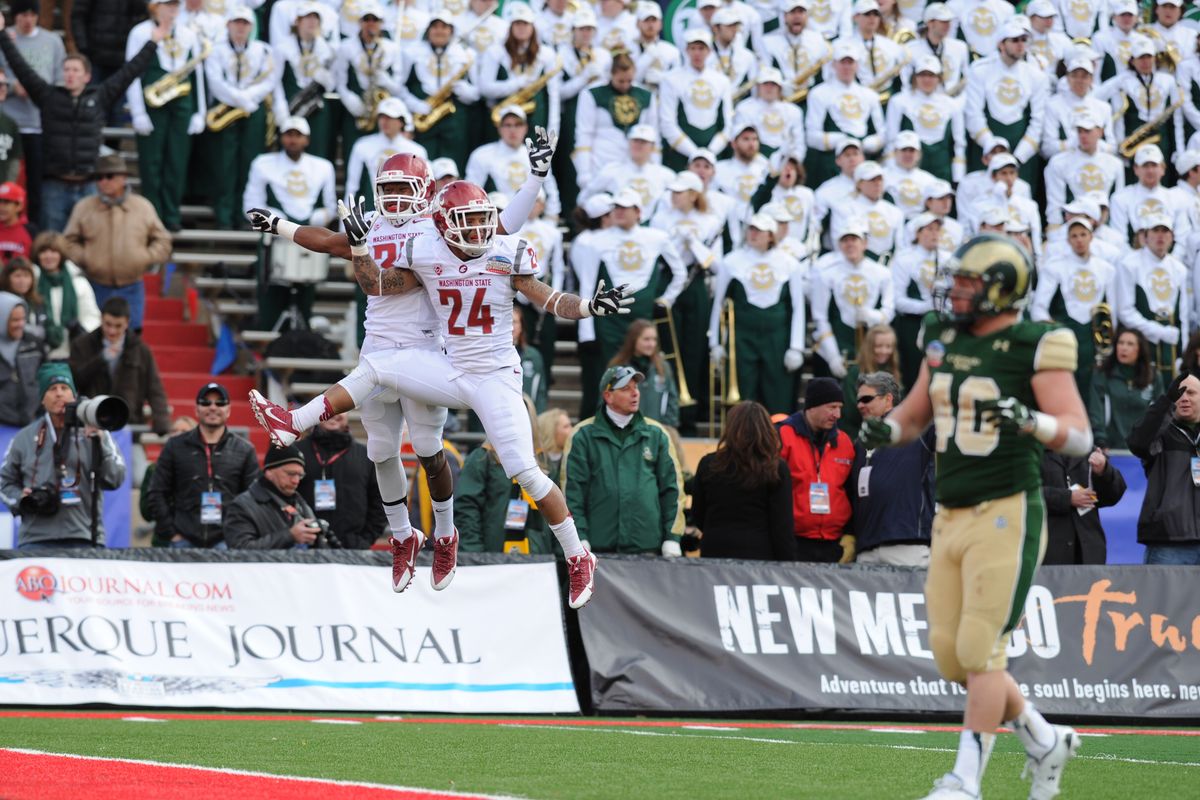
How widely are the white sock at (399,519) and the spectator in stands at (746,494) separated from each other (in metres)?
2.44

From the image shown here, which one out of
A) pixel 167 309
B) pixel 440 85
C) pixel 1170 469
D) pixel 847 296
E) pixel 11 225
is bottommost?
pixel 1170 469

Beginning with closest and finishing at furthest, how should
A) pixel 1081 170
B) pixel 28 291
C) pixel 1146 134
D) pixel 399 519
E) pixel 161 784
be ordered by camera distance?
pixel 161 784 < pixel 399 519 < pixel 28 291 < pixel 1081 170 < pixel 1146 134

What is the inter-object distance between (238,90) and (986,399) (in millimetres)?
11220

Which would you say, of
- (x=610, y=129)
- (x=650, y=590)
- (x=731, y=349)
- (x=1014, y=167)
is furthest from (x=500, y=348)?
(x=1014, y=167)

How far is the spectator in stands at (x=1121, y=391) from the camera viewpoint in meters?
15.5

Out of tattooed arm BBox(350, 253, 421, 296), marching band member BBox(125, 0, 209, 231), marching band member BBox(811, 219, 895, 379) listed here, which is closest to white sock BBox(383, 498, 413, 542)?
tattooed arm BBox(350, 253, 421, 296)

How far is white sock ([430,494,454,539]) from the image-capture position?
10.1 meters

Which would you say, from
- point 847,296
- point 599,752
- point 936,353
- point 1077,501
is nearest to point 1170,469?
point 1077,501

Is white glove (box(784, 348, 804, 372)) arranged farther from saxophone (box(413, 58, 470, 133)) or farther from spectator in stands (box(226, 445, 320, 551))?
spectator in stands (box(226, 445, 320, 551))

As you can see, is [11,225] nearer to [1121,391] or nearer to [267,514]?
[267,514]

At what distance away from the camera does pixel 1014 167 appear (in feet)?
57.7

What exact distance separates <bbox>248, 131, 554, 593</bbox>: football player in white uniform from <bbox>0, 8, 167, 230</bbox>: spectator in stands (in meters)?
7.32

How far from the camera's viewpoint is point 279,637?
11523 millimetres

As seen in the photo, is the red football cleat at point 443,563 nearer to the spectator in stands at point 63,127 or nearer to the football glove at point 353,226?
the football glove at point 353,226
